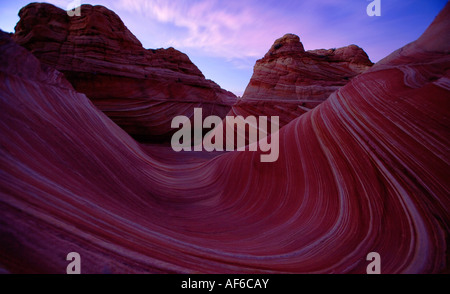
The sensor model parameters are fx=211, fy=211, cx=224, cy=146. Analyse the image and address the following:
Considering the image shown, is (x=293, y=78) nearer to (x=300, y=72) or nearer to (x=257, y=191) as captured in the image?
(x=300, y=72)

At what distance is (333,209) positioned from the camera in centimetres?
180

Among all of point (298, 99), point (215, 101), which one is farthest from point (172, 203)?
point (215, 101)

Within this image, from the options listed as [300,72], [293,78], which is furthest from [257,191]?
[300,72]

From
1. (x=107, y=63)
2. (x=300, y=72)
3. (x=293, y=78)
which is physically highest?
(x=107, y=63)

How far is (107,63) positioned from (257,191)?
792cm

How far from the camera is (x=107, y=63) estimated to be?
779 cm

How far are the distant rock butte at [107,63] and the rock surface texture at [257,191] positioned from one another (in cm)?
538

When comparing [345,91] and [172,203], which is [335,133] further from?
[172,203]

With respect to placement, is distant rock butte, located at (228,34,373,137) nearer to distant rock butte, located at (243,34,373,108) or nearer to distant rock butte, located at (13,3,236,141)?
distant rock butte, located at (243,34,373,108)

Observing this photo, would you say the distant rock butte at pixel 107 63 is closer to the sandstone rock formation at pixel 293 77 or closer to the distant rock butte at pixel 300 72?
the sandstone rock formation at pixel 293 77

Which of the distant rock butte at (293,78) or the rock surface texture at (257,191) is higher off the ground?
the distant rock butte at (293,78)

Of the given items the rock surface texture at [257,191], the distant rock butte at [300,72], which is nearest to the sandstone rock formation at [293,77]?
the distant rock butte at [300,72]

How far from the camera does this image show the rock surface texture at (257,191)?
107 cm

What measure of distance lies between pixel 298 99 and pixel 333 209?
5.17 meters
